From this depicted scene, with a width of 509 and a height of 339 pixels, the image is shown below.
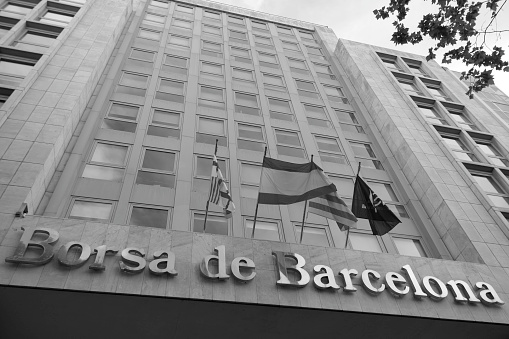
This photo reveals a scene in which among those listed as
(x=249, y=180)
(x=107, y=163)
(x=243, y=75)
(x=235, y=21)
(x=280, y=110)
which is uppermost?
(x=235, y=21)

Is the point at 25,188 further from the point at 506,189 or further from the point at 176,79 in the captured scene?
the point at 506,189

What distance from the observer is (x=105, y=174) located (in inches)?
730

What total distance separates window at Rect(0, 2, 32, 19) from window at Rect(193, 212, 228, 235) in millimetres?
19101

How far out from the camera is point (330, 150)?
2492 centimetres

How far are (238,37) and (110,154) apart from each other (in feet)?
68.4

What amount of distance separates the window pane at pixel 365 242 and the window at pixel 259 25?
26.6m

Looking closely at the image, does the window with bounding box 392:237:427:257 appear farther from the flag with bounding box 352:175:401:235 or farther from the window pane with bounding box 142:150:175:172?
the window pane with bounding box 142:150:175:172

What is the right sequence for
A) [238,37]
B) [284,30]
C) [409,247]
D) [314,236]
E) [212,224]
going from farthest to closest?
[284,30], [238,37], [409,247], [314,236], [212,224]

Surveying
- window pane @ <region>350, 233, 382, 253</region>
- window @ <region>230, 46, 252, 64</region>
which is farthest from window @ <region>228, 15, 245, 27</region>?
window pane @ <region>350, 233, 382, 253</region>

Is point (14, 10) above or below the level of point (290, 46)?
below

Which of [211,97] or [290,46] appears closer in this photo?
[211,97]

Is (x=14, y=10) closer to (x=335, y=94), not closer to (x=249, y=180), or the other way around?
(x=249, y=180)

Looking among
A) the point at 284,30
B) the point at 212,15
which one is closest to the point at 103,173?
the point at 212,15

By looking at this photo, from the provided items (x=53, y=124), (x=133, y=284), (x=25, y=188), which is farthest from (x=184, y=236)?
(x=53, y=124)
